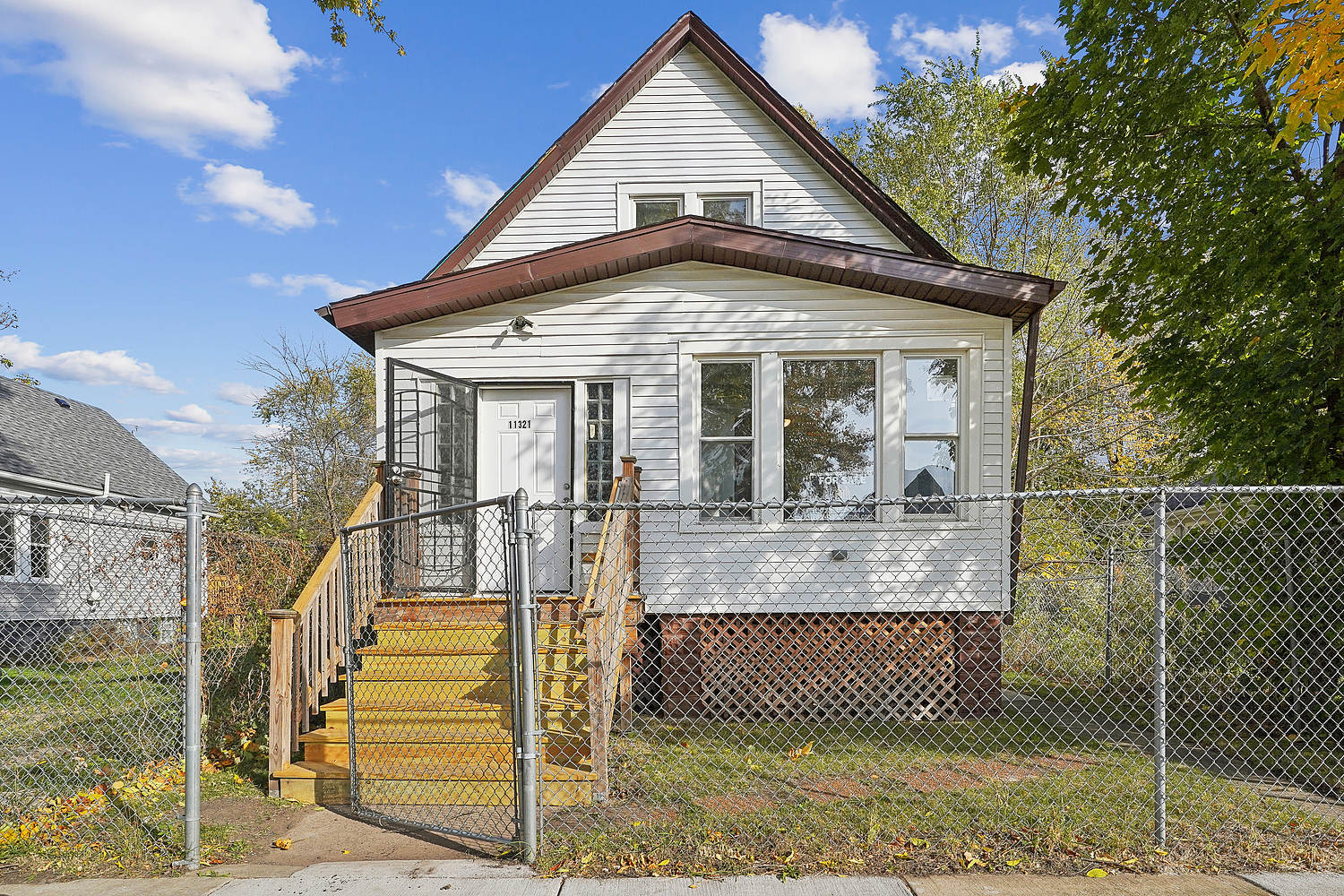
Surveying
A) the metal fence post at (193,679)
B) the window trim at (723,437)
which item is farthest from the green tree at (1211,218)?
the metal fence post at (193,679)

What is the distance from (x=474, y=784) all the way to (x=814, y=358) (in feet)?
16.9

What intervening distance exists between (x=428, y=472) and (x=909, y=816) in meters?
5.18

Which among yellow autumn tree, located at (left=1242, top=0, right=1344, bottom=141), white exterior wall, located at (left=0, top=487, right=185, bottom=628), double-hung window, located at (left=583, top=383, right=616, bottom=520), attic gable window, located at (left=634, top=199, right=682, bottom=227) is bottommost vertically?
white exterior wall, located at (left=0, top=487, right=185, bottom=628)

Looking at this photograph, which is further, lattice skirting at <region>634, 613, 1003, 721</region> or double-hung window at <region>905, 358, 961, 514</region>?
double-hung window at <region>905, 358, 961, 514</region>

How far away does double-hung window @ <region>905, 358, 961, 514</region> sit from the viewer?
831cm

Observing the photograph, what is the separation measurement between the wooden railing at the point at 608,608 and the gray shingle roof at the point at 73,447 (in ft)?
37.7

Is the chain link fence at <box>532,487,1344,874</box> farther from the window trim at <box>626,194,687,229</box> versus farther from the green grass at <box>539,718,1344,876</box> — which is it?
the window trim at <box>626,194,687,229</box>

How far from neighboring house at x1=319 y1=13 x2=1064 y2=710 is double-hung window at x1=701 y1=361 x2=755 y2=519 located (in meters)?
0.02

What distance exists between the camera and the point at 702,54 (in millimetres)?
10852

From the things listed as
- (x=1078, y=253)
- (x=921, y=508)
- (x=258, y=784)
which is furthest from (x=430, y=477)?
(x=1078, y=253)

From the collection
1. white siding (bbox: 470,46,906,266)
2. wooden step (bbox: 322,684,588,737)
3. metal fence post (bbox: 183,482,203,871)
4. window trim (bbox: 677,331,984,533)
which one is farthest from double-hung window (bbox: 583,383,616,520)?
metal fence post (bbox: 183,482,203,871)

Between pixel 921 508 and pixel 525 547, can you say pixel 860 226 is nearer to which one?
pixel 921 508

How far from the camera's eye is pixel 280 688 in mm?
5527

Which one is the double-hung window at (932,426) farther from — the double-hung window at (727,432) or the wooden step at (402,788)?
the wooden step at (402,788)
